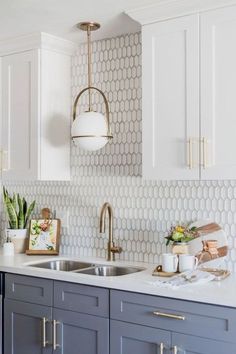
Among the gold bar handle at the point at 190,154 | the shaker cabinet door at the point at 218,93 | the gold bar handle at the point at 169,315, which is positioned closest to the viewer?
the gold bar handle at the point at 169,315

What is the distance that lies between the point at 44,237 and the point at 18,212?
1.06 ft

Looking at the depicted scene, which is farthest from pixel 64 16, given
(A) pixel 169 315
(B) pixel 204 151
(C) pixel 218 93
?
(A) pixel 169 315

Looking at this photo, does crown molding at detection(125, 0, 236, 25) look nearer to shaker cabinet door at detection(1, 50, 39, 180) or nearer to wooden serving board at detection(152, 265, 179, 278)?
shaker cabinet door at detection(1, 50, 39, 180)

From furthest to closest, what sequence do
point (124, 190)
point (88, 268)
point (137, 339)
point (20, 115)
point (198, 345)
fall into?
1. point (20, 115)
2. point (124, 190)
3. point (88, 268)
4. point (137, 339)
5. point (198, 345)

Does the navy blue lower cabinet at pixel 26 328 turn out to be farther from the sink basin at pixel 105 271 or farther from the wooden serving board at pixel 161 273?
the wooden serving board at pixel 161 273

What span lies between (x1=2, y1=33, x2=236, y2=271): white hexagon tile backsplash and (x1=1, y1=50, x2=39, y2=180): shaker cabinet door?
329 mm

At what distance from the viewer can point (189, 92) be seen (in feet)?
8.45

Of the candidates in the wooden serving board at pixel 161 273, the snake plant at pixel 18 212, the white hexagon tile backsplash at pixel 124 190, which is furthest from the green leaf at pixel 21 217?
the wooden serving board at pixel 161 273

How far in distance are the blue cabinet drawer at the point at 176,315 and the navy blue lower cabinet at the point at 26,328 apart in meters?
0.51

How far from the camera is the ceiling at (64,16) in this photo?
270cm

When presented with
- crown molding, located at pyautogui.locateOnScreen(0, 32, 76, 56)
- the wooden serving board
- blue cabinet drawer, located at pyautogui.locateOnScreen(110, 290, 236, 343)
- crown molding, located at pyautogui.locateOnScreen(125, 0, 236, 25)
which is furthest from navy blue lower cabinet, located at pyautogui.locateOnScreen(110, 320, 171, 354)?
crown molding, located at pyautogui.locateOnScreen(0, 32, 76, 56)

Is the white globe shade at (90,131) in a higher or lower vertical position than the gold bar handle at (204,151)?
higher

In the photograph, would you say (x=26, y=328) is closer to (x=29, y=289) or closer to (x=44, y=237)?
(x=29, y=289)

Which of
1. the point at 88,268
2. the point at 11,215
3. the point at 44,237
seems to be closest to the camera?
the point at 88,268
